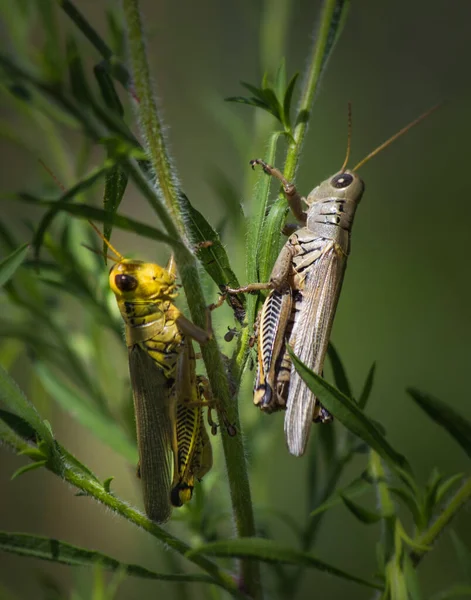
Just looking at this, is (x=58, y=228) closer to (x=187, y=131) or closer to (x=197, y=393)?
(x=197, y=393)

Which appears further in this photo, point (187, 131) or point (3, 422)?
point (187, 131)

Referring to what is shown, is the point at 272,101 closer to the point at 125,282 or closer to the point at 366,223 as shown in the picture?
the point at 125,282

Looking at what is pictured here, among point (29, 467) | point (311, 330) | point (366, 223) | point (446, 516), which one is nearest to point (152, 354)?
point (311, 330)

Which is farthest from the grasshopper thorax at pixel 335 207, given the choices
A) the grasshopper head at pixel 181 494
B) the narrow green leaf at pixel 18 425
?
the narrow green leaf at pixel 18 425

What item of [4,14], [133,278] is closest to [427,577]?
[133,278]

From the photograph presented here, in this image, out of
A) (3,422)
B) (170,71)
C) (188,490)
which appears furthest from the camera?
(170,71)

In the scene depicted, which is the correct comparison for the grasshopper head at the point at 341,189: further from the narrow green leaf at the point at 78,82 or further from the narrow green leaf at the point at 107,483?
the narrow green leaf at the point at 107,483
